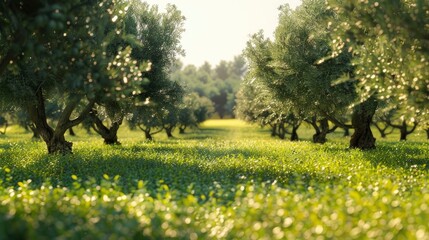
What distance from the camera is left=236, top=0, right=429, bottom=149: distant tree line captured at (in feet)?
43.6

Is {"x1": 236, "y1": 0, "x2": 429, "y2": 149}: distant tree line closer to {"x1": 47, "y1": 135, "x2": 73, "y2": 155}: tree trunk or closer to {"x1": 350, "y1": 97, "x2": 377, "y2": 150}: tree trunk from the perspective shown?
{"x1": 350, "y1": 97, "x2": 377, "y2": 150}: tree trunk

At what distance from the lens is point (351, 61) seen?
53.0 feet

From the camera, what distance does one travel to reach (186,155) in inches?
934

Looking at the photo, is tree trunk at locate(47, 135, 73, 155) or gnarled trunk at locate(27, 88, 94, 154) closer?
gnarled trunk at locate(27, 88, 94, 154)

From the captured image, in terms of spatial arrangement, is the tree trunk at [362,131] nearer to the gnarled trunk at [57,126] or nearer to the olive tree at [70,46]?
the gnarled trunk at [57,126]

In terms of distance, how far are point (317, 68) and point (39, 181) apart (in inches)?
640

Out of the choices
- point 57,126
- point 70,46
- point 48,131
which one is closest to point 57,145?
point 57,126

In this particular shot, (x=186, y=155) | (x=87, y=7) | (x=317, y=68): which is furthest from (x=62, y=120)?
(x=317, y=68)

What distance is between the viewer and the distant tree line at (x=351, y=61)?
43.6 feet

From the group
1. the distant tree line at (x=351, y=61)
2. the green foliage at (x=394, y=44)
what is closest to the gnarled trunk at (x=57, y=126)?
the distant tree line at (x=351, y=61)

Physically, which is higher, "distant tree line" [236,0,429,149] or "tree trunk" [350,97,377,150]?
"distant tree line" [236,0,429,149]

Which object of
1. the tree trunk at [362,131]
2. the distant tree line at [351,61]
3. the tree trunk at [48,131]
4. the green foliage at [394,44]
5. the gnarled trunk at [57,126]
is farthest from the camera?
the tree trunk at [362,131]

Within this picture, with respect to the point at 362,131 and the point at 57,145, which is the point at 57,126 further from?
the point at 362,131

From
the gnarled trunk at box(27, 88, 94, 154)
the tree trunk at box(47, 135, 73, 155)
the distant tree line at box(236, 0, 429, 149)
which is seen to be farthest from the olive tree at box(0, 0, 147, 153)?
the tree trunk at box(47, 135, 73, 155)
